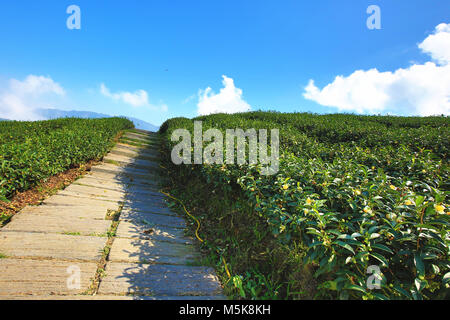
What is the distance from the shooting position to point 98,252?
236 cm

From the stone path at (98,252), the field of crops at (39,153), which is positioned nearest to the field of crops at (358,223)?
the stone path at (98,252)

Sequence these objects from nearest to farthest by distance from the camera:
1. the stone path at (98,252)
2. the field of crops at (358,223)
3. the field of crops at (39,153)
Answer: the field of crops at (358,223), the stone path at (98,252), the field of crops at (39,153)

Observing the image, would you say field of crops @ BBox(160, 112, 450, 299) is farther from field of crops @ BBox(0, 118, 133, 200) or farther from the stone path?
field of crops @ BBox(0, 118, 133, 200)

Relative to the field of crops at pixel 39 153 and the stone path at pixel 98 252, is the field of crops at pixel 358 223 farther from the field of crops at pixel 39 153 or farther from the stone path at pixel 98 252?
the field of crops at pixel 39 153

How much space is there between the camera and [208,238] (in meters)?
2.97

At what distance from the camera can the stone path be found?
6.20 ft

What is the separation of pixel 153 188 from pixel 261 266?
126 inches

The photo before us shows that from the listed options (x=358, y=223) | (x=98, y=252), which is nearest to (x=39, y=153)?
(x=98, y=252)

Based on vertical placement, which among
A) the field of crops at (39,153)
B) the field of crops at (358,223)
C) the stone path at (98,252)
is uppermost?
the field of crops at (39,153)

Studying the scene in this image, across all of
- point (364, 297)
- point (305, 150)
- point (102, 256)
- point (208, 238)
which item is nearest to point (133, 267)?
point (102, 256)

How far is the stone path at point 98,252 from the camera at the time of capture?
1891 millimetres

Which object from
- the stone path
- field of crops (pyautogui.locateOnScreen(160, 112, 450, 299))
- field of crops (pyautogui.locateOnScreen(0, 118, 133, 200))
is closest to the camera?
field of crops (pyautogui.locateOnScreen(160, 112, 450, 299))

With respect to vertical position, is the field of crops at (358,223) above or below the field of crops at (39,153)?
below

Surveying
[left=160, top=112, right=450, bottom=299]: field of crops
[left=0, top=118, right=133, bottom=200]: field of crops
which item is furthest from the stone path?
[left=160, top=112, right=450, bottom=299]: field of crops
